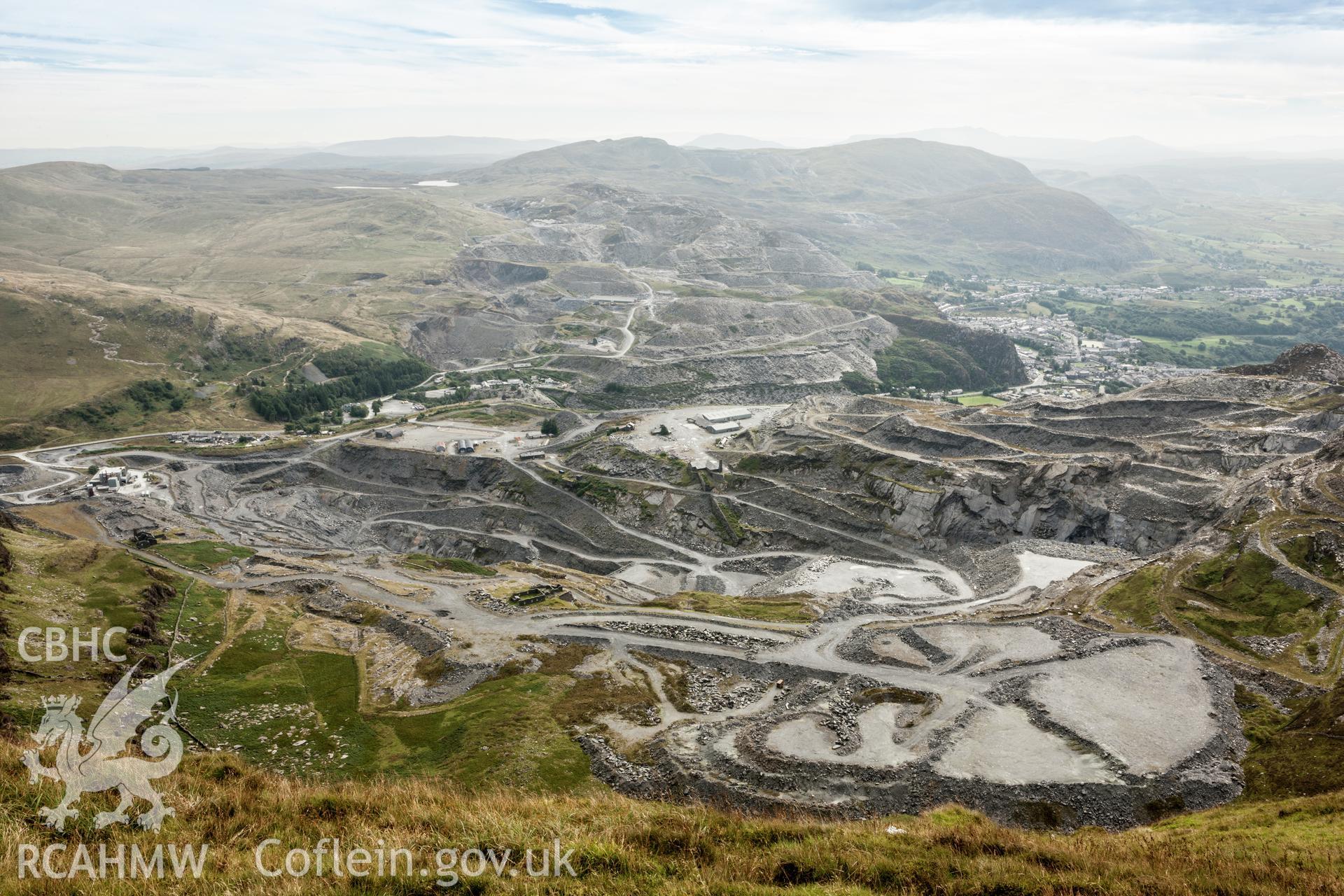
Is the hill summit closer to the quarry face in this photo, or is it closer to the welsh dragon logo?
the quarry face

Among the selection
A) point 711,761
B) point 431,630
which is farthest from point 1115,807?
point 431,630

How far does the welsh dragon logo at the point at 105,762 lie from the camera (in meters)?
17.4

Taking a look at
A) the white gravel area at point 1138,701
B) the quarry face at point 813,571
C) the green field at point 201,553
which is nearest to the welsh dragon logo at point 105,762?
the quarry face at point 813,571

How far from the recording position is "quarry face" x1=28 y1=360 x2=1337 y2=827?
160 ft

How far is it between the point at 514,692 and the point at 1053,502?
84.5 metres

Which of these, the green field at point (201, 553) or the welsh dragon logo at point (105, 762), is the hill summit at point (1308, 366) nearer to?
the welsh dragon logo at point (105, 762)

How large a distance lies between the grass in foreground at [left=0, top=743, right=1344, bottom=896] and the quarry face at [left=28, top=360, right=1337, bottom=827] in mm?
23236

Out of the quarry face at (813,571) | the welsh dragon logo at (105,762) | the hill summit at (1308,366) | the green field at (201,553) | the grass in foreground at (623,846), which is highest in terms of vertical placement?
the hill summit at (1308,366)

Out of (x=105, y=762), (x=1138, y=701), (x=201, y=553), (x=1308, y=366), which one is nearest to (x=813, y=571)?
(x=1138, y=701)

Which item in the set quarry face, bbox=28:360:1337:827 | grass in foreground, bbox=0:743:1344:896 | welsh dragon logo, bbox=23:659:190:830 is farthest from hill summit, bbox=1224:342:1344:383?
welsh dragon logo, bbox=23:659:190:830

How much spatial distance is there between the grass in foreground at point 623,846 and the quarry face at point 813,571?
23236 mm

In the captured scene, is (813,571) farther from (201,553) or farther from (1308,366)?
(1308,366)

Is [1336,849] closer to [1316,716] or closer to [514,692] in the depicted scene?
[1316,716]

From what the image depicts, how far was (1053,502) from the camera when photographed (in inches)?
4267
